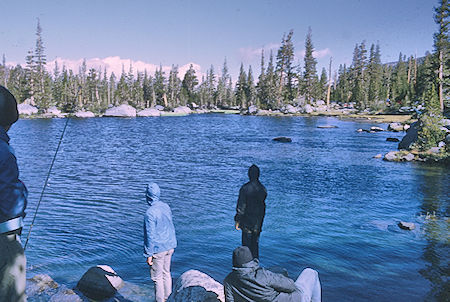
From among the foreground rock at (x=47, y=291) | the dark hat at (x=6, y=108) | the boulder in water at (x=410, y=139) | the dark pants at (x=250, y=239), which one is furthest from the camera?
the boulder in water at (x=410, y=139)

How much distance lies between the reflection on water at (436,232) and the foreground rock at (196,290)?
4148 millimetres

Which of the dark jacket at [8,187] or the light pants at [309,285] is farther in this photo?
the light pants at [309,285]

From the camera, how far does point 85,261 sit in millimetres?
8656

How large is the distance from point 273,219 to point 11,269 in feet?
33.3

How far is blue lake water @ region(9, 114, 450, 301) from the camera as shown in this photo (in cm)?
805

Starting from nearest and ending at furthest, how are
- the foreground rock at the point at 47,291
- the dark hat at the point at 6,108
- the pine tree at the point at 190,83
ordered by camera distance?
the dark hat at the point at 6,108 < the foreground rock at the point at 47,291 < the pine tree at the point at 190,83

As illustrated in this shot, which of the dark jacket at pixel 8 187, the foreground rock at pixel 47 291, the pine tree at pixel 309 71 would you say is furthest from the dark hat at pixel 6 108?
the pine tree at pixel 309 71

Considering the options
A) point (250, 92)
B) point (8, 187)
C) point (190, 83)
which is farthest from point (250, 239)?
point (190, 83)

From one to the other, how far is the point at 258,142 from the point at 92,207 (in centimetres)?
2447

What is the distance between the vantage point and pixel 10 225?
8.08 feet

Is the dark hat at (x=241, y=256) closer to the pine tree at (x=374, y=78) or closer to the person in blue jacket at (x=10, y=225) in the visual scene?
the person in blue jacket at (x=10, y=225)

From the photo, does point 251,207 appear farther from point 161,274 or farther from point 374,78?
point 374,78

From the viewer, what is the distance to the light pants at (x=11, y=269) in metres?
2.42

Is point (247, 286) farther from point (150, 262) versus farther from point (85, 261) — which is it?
point (85, 261)
